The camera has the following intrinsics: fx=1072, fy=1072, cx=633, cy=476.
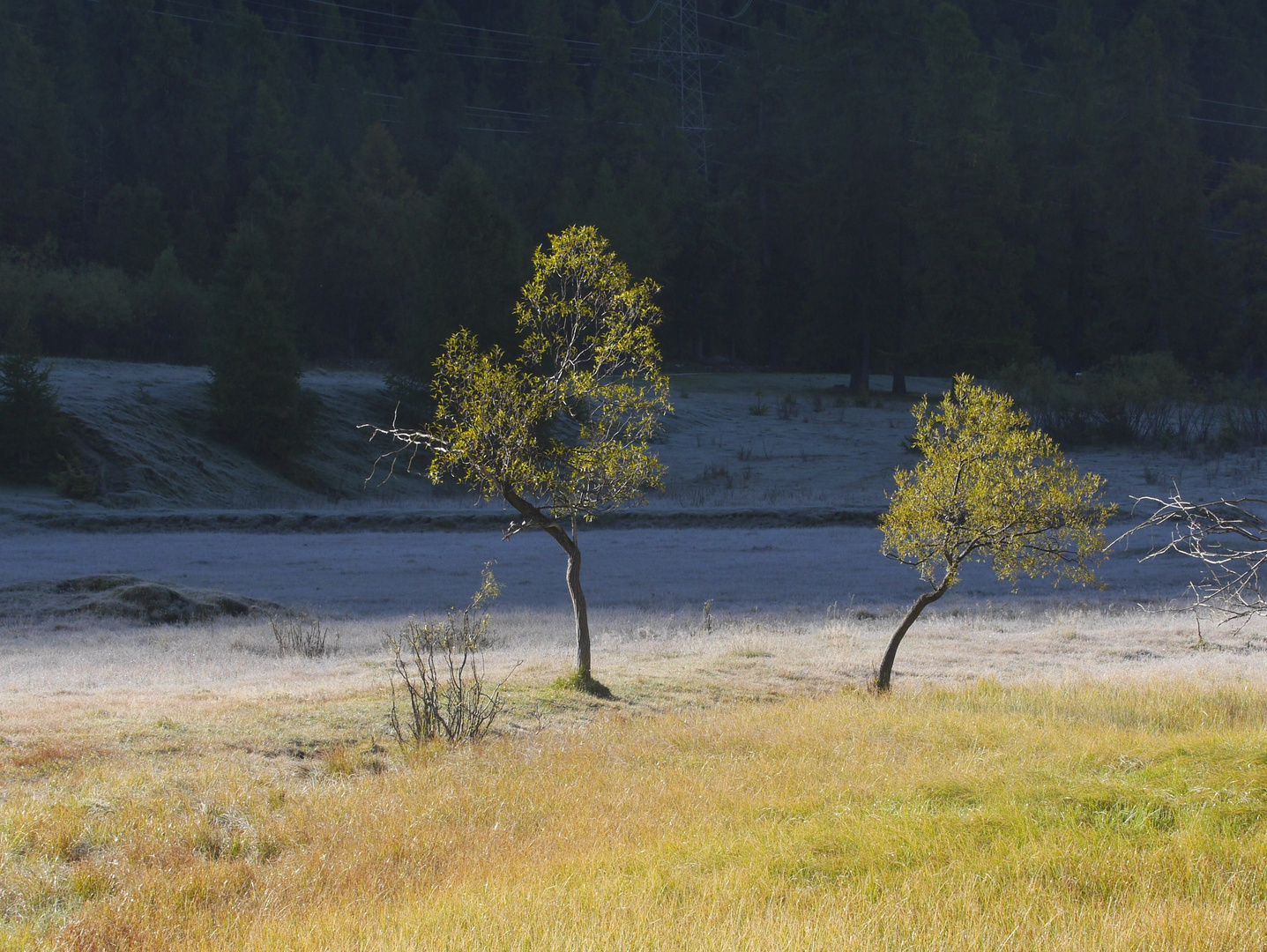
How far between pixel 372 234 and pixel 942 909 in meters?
54.1

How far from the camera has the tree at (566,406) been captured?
10.5 metres

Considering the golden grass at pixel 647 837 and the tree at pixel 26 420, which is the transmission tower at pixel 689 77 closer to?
the tree at pixel 26 420

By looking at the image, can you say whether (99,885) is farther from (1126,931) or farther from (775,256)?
(775,256)

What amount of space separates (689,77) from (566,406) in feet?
257

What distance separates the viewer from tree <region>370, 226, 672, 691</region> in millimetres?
10539

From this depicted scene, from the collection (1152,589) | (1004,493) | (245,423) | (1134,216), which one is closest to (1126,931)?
(1004,493)

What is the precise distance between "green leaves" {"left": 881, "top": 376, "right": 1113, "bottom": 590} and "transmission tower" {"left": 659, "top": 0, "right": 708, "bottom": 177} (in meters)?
61.2

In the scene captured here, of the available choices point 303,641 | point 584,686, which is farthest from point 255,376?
point 584,686

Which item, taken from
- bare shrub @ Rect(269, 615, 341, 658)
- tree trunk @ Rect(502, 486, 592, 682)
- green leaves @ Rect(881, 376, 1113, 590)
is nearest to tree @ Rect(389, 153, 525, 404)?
bare shrub @ Rect(269, 615, 341, 658)

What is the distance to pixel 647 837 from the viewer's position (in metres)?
5.86

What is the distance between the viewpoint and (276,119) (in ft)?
212

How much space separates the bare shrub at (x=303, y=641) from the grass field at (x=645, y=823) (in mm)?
3085

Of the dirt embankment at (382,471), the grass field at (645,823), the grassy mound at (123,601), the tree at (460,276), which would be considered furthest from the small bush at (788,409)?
the grass field at (645,823)

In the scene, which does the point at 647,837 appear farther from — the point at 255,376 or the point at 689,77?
the point at 689,77
